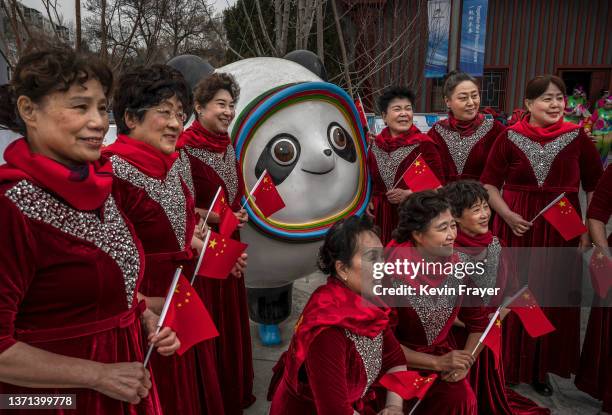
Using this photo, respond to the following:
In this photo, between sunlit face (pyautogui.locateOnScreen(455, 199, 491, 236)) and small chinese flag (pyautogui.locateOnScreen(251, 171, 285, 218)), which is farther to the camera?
small chinese flag (pyautogui.locateOnScreen(251, 171, 285, 218))

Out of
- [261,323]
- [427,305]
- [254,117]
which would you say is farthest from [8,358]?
[261,323]

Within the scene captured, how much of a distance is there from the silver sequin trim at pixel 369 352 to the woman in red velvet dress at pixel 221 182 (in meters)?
0.85

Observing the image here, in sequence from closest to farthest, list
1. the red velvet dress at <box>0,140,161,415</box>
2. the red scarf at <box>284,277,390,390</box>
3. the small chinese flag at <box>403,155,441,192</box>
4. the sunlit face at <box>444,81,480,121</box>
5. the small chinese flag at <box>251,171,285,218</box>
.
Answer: the red velvet dress at <box>0,140,161,415</box> < the red scarf at <box>284,277,390,390</box> < the small chinese flag at <box>251,171,285,218</box> < the small chinese flag at <box>403,155,441,192</box> < the sunlit face at <box>444,81,480,121</box>

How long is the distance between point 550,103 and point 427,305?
4.48ft

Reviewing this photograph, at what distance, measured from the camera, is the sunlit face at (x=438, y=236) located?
1935 mm

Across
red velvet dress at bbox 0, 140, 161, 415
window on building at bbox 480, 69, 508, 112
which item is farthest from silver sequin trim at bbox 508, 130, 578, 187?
window on building at bbox 480, 69, 508, 112

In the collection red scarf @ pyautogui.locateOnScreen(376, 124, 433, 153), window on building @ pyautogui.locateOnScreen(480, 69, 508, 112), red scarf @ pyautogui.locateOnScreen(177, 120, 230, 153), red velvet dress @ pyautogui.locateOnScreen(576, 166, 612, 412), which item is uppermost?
window on building @ pyautogui.locateOnScreen(480, 69, 508, 112)

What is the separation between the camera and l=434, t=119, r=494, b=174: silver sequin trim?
3.17 meters

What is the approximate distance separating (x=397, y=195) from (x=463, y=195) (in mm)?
827

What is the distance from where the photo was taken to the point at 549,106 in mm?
2627

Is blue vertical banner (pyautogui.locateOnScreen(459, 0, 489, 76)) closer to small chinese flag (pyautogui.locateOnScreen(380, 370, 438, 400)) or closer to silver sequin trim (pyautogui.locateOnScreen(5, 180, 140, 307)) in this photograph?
small chinese flag (pyautogui.locateOnScreen(380, 370, 438, 400))

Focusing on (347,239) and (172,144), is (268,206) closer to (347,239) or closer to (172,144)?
(172,144)

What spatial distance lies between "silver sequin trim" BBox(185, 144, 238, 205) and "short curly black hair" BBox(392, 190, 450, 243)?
2.71 feet

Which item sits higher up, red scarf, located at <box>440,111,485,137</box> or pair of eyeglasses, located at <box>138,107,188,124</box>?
pair of eyeglasses, located at <box>138,107,188,124</box>
